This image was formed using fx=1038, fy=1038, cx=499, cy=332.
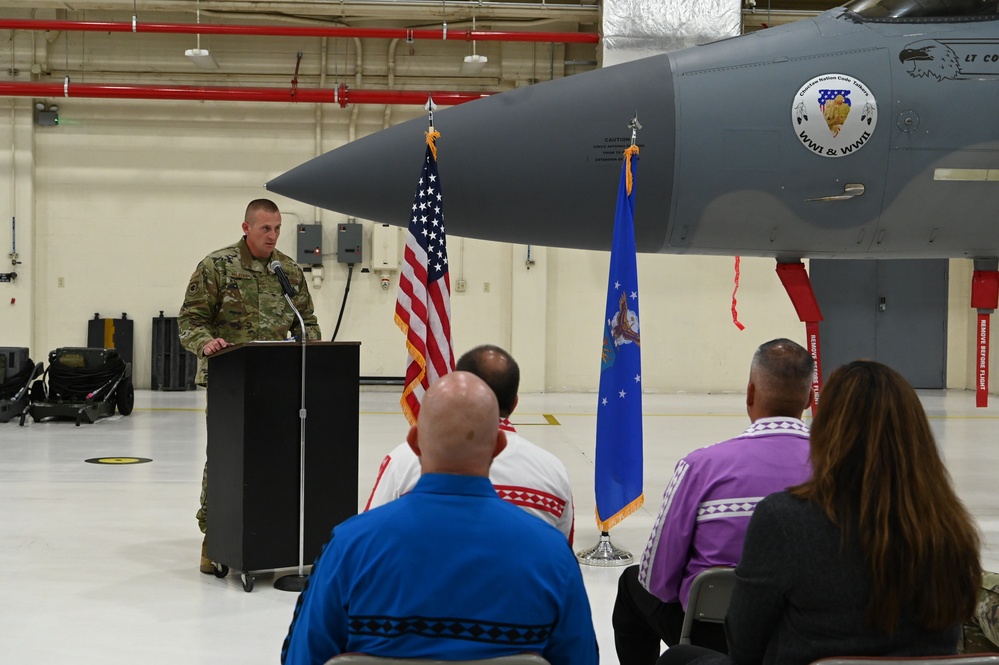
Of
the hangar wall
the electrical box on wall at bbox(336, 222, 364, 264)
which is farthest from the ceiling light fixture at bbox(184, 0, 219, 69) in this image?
the electrical box on wall at bbox(336, 222, 364, 264)

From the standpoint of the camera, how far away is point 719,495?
2725 mm

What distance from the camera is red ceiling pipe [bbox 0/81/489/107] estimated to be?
13148 millimetres

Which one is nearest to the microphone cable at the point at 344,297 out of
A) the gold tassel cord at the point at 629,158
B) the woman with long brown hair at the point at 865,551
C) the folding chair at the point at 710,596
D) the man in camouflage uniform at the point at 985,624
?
the gold tassel cord at the point at 629,158

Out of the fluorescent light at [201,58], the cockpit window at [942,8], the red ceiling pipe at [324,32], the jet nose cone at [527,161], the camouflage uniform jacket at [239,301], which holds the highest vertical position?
the red ceiling pipe at [324,32]

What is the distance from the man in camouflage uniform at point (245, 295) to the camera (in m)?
5.11

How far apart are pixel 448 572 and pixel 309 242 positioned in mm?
12440

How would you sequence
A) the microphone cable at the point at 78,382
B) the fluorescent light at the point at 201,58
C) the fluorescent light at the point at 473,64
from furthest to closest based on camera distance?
the fluorescent light at the point at 473,64
the fluorescent light at the point at 201,58
the microphone cable at the point at 78,382

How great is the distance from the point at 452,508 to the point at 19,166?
1367cm

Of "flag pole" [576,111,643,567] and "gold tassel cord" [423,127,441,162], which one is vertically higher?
"gold tassel cord" [423,127,441,162]

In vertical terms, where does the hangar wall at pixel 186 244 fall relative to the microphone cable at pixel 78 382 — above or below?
above

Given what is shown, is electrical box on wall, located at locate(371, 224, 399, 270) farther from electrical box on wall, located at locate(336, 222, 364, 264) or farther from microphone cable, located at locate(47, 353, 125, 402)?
microphone cable, located at locate(47, 353, 125, 402)

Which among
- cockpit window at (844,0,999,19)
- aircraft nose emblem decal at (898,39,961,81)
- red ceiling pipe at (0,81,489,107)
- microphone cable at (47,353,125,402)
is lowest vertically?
microphone cable at (47,353,125,402)

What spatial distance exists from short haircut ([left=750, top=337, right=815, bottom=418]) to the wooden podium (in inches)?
94.3

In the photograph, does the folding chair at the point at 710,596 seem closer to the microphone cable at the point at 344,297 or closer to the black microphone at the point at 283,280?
the black microphone at the point at 283,280
